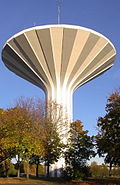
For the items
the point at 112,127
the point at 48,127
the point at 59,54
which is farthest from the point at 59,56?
the point at 112,127

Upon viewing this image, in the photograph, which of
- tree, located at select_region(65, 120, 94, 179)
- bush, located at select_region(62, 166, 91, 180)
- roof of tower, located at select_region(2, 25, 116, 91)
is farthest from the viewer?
tree, located at select_region(65, 120, 94, 179)

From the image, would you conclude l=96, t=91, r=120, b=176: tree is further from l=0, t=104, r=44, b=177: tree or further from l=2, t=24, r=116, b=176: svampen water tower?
l=2, t=24, r=116, b=176: svampen water tower

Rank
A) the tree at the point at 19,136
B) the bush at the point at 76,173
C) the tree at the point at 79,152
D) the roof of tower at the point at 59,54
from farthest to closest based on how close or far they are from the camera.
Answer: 1. the tree at the point at 79,152
2. the roof of tower at the point at 59,54
3. the bush at the point at 76,173
4. the tree at the point at 19,136

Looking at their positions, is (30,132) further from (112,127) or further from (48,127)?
(112,127)

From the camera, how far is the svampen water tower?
33.8 metres

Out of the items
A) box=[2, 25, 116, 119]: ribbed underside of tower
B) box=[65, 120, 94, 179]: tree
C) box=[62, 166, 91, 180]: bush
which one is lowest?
box=[62, 166, 91, 180]: bush

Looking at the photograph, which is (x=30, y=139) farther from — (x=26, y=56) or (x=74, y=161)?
(x=26, y=56)

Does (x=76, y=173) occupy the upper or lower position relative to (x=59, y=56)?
lower

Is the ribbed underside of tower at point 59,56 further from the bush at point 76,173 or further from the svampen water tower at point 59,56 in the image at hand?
the bush at point 76,173

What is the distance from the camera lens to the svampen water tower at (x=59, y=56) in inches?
1329

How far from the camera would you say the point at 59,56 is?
35562mm

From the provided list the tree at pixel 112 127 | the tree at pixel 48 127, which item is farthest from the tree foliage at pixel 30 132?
the tree at pixel 112 127

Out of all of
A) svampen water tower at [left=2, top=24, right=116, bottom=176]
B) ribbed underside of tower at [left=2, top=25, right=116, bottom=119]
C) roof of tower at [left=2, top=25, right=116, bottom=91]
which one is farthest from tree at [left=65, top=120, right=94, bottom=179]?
roof of tower at [left=2, top=25, right=116, bottom=91]

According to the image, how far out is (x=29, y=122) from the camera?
31.2 metres
